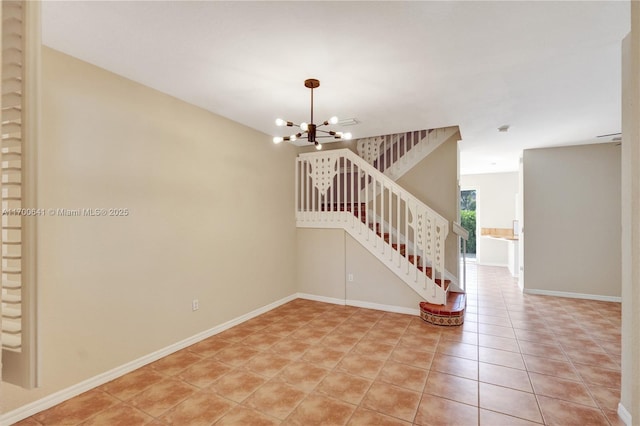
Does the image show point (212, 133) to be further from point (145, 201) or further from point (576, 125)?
point (576, 125)

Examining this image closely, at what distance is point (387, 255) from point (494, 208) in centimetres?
571

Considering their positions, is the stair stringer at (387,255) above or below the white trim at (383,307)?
above

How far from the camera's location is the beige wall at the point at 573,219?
5156mm

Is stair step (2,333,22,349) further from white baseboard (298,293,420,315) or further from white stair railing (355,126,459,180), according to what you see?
white stair railing (355,126,459,180)

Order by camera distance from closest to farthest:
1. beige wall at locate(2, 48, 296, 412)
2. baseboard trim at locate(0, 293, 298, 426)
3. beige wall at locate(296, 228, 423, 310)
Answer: baseboard trim at locate(0, 293, 298, 426)
beige wall at locate(2, 48, 296, 412)
beige wall at locate(296, 228, 423, 310)

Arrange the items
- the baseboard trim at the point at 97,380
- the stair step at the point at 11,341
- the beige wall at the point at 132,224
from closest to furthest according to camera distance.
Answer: the stair step at the point at 11,341 < the baseboard trim at the point at 97,380 < the beige wall at the point at 132,224

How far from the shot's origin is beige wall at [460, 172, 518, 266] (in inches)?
332

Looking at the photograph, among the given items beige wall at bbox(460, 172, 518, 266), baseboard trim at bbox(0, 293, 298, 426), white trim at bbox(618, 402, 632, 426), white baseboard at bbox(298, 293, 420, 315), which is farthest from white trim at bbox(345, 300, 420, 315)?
beige wall at bbox(460, 172, 518, 266)

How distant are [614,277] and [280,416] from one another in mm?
6082

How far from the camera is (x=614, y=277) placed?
512 centimetres

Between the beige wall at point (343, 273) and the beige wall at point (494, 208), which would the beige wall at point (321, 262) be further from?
the beige wall at point (494, 208)

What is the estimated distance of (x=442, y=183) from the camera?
5.04m

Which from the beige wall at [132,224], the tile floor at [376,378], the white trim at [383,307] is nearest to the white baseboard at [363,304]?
the white trim at [383,307]

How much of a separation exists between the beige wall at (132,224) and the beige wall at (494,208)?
710 centimetres
